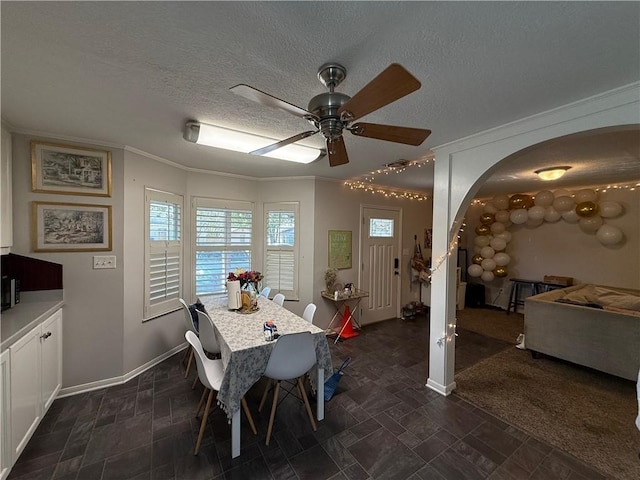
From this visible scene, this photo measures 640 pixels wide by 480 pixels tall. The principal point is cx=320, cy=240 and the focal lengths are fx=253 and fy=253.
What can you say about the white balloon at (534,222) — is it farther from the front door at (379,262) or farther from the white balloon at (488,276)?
the front door at (379,262)

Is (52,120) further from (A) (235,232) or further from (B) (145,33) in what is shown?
(A) (235,232)

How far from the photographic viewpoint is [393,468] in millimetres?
1702

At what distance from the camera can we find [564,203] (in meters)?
4.34

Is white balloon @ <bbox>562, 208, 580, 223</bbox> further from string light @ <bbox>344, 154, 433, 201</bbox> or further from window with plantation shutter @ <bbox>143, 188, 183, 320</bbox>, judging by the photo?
window with plantation shutter @ <bbox>143, 188, 183, 320</bbox>

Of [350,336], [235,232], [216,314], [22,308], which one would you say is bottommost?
[350,336]

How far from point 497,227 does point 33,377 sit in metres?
6.89

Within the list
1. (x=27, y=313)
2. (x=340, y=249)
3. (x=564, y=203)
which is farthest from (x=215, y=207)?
(x=564, y=203)

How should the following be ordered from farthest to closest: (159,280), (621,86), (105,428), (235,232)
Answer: (235,232) < (159,280) < (105,428) < (621,86)

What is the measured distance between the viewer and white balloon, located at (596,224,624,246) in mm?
4125

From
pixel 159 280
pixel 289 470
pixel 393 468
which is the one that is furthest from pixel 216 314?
pixel 393 468

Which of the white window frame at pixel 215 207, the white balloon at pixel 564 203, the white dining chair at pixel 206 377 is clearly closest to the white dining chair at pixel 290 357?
the white dining chair at pixel 206 377

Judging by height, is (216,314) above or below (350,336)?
above

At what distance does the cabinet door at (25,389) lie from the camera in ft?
5.32

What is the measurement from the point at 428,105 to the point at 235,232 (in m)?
3.05
